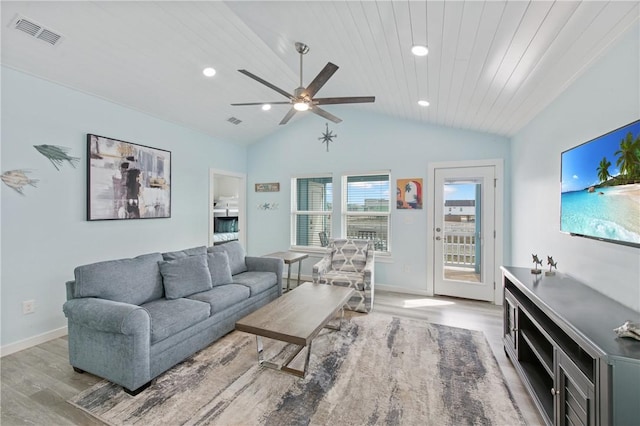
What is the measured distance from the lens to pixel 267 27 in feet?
8.28

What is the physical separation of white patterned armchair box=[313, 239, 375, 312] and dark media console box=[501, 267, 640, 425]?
5.31ft

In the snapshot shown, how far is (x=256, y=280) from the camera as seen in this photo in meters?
3.46

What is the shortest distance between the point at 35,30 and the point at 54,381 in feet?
9.40

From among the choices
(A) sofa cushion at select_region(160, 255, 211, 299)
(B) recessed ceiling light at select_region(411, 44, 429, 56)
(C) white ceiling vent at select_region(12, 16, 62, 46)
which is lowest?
(A) sofa cushion at select_region(160, 255, 211, 299)

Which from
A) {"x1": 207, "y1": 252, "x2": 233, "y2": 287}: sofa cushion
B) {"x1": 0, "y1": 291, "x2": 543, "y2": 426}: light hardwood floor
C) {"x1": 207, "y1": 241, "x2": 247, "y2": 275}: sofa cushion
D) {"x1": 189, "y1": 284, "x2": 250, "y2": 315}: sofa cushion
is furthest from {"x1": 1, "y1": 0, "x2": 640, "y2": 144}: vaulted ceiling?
{"x1": 189, "y1": 284, "x2": 250, "y2": 315}: sofa cushion

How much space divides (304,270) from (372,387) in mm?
3237

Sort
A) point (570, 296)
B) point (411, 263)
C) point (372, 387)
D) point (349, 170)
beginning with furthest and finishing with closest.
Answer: point (349, 170)
point (411, 263)
point (372, 387)
point (570, 296)

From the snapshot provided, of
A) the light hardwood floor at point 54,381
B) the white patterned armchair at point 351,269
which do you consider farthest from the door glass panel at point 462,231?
the white patterned armchair at point 351,269

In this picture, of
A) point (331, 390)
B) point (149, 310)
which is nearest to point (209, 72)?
point (149, 310)

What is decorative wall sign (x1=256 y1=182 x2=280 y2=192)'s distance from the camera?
5512 millimetres

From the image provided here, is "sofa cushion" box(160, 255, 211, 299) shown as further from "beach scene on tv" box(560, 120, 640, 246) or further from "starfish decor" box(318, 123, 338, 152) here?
"beach scene on tv" box(560, 120, 640, 246)

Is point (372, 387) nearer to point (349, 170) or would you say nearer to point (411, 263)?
point (411, 263)

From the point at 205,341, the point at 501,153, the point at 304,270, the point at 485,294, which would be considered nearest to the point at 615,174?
the point at 501,153

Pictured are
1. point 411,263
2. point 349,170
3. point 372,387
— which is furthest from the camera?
point 349,170
